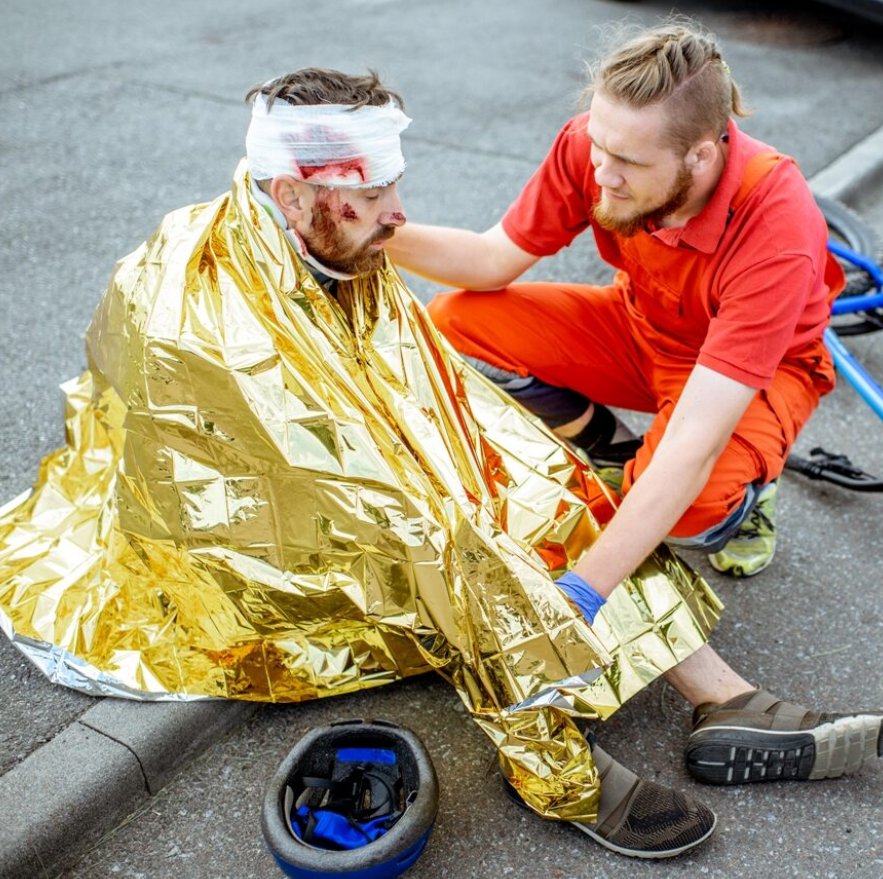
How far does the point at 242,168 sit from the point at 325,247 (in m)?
0.25

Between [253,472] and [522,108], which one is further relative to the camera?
[522,108]

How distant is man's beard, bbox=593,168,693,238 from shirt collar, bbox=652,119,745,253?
0.06m

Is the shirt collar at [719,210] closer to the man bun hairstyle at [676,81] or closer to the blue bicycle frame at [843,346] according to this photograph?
the man bun hairstyle at [676,81]

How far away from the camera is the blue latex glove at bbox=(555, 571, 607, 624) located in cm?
209

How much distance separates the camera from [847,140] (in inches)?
225

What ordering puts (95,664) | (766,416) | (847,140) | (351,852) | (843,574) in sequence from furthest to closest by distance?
1. (847,140)
2. (843,574)
3. (766,416)
4. (95,664)
5. (351,852)

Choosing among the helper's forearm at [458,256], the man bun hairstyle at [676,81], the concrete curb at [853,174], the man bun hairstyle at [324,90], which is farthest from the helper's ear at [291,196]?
the concrete curb at [853,174]

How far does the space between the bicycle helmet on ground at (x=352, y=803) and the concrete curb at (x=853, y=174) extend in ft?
12.4

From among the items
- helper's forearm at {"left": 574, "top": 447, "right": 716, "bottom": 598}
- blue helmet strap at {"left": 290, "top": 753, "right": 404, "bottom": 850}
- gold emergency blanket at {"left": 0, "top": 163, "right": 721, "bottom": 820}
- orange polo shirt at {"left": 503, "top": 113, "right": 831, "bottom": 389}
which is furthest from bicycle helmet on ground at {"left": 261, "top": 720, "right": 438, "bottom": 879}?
orange polo shirt at {"left": 503, "top": 113, "right": 831, "bottom": 389}

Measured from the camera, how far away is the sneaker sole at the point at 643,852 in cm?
207

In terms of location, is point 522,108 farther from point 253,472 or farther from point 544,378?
point 253,472

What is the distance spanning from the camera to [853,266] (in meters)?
3.83

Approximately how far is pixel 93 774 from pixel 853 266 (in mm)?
3087

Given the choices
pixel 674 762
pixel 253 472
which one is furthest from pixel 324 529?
pixel 674 762
